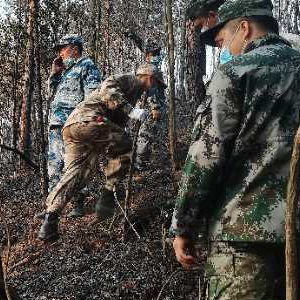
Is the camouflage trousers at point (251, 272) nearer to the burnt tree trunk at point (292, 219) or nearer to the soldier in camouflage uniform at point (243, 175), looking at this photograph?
the soldier in camouflage uniform at point (243, 175)

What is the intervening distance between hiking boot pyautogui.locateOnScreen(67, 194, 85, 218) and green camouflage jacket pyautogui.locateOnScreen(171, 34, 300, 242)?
439 cm

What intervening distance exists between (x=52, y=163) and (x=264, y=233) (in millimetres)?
5197

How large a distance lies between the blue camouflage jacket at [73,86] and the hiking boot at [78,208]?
1054mm

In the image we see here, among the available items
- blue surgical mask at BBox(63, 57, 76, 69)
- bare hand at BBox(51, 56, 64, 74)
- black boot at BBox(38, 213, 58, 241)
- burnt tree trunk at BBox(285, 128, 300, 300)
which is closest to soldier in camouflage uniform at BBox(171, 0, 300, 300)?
burnt tree trunk at BBox(285, 128, 300, 300)

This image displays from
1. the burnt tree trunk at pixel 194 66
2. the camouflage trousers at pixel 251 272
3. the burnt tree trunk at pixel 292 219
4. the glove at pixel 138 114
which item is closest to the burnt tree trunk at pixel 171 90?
the burnt tree trunk at pixel 194 66

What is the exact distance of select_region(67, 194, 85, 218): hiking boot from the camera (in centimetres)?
645

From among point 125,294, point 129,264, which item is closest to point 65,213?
point 129,264

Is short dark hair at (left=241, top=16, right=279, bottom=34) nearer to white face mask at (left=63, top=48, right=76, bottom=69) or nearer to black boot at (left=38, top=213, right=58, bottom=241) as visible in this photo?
black boot at (left=38, top=213, right=58, bottom=241)

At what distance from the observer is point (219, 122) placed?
2.14 meters

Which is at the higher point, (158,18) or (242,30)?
(158,18)

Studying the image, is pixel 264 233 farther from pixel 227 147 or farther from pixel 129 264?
pixel 129 264

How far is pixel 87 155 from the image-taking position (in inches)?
234

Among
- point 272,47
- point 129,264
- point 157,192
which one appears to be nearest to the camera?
point 272,47

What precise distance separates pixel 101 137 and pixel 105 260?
1585mm
